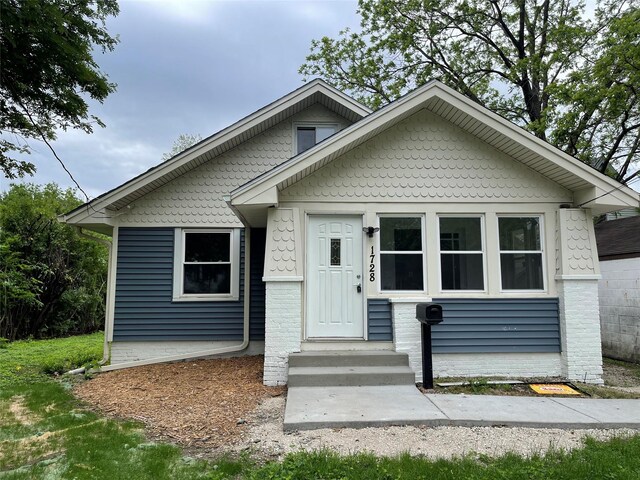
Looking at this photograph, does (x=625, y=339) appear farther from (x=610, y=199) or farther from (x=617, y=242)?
(x=610, y=199)

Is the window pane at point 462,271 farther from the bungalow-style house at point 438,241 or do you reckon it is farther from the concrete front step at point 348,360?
the concrete front step at point 348,360

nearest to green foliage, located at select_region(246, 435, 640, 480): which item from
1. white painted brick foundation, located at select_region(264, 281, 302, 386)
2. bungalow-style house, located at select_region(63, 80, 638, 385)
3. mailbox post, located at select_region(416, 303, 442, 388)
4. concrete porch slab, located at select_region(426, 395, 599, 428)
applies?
concrete porch slab, located at select_region(426, 395, 599, 428)

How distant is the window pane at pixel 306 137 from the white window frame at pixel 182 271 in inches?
96.8

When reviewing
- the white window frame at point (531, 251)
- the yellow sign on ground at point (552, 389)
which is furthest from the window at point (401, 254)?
the yellow sign on ground at point (552, 389)

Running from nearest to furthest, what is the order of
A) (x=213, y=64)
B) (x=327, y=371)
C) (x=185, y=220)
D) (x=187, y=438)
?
1. (x=187, y=438)
2. (x=327, y=371)
3. (x=185, y=220)
4. (x=213, y=64)

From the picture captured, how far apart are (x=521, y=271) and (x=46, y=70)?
324 inches

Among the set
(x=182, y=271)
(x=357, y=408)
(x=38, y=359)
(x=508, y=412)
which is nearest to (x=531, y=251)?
(x=508, y=412)

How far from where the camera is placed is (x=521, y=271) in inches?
251

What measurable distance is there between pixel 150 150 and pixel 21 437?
28.5 meters

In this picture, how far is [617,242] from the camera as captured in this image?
916cm

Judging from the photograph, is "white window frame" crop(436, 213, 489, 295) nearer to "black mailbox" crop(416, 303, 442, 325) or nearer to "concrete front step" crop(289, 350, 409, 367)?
"black mailbox" crop(416, 303, 442, 325)

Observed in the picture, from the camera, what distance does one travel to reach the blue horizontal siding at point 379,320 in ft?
19.9

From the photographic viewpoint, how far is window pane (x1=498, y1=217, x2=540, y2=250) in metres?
6.39

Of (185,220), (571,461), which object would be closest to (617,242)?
(571,461)
